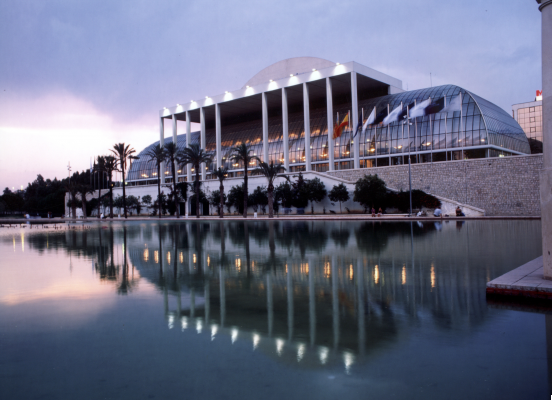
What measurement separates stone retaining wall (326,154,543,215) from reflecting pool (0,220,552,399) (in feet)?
124

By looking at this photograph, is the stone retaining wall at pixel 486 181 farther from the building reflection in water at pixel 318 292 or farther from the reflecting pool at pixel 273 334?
the reflecting pool at pixel 273 334

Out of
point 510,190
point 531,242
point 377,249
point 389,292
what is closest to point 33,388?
point 389,292

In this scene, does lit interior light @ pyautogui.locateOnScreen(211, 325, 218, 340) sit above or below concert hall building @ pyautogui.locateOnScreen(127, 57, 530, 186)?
below

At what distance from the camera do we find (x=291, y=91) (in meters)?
73.4

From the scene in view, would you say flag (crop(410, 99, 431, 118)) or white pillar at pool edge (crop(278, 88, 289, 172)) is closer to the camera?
flag (crop(410, 99, 431, 118))

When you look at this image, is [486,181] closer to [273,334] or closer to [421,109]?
[421,109]

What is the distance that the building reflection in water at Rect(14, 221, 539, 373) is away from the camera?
6.26m

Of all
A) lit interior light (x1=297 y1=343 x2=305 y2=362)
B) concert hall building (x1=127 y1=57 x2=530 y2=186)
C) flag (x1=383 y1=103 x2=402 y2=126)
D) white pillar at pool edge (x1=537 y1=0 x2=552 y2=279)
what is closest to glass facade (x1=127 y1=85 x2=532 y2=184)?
concert hall building (x1=127 y1=57 x2=530 y2=186)

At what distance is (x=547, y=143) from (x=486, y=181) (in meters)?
41.9

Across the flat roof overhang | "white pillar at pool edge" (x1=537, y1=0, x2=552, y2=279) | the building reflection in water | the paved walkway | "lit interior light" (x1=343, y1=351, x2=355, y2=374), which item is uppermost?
the flat roof overhang

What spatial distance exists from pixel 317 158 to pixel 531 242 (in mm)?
55533

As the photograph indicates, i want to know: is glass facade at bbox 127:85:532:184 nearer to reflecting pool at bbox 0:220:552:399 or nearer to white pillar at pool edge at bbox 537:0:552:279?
white pillar at pool edge at bbox 537:0:552:279

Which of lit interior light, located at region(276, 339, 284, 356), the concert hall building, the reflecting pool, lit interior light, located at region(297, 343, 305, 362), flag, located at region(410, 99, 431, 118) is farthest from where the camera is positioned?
the concert hall building

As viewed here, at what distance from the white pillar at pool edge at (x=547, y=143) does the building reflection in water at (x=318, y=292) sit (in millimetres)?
1548
